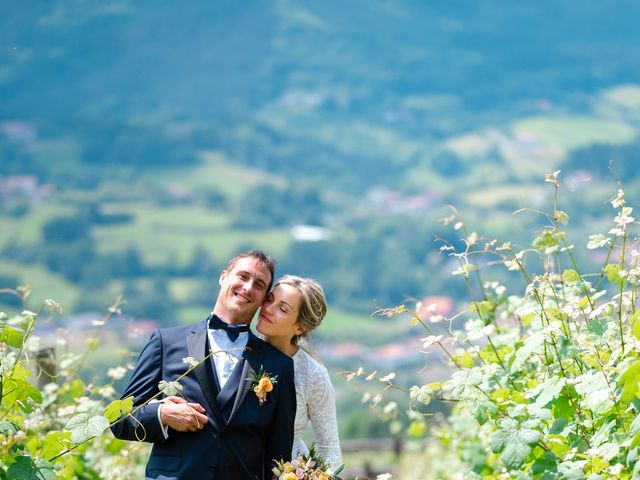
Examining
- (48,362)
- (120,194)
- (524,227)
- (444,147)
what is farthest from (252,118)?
(48,362)

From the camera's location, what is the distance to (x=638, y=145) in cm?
12838

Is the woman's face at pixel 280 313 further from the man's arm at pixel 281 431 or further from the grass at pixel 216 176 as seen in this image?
the grass at pixel 216 176

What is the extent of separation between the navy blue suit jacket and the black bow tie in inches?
1.7

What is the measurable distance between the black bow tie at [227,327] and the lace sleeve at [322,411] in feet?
1.14

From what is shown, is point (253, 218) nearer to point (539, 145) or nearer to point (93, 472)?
point (539, 145)

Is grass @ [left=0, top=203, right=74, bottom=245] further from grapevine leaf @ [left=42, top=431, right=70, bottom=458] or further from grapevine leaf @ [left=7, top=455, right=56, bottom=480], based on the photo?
grapevine leaf @ [left=7, top=455, right=56, bottom=480]

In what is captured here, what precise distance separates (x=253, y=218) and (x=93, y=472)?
123 meters

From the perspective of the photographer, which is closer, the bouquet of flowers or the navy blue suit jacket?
the bouquet of flowers

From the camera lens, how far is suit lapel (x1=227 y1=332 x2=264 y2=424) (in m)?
3.18

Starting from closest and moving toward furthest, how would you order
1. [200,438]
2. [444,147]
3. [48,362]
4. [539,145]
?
[200,438] → [48,362] → [539,145] → [444,147]

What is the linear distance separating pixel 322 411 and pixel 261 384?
0.48 metres

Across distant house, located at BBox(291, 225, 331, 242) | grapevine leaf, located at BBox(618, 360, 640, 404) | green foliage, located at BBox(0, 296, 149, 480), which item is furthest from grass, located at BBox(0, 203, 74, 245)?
grapevine leaf, located at BBox(618, 360, 640, 404)

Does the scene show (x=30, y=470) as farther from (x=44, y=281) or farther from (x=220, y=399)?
(x=44, y=281)

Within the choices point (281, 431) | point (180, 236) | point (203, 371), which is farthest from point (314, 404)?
point (180, 236)
